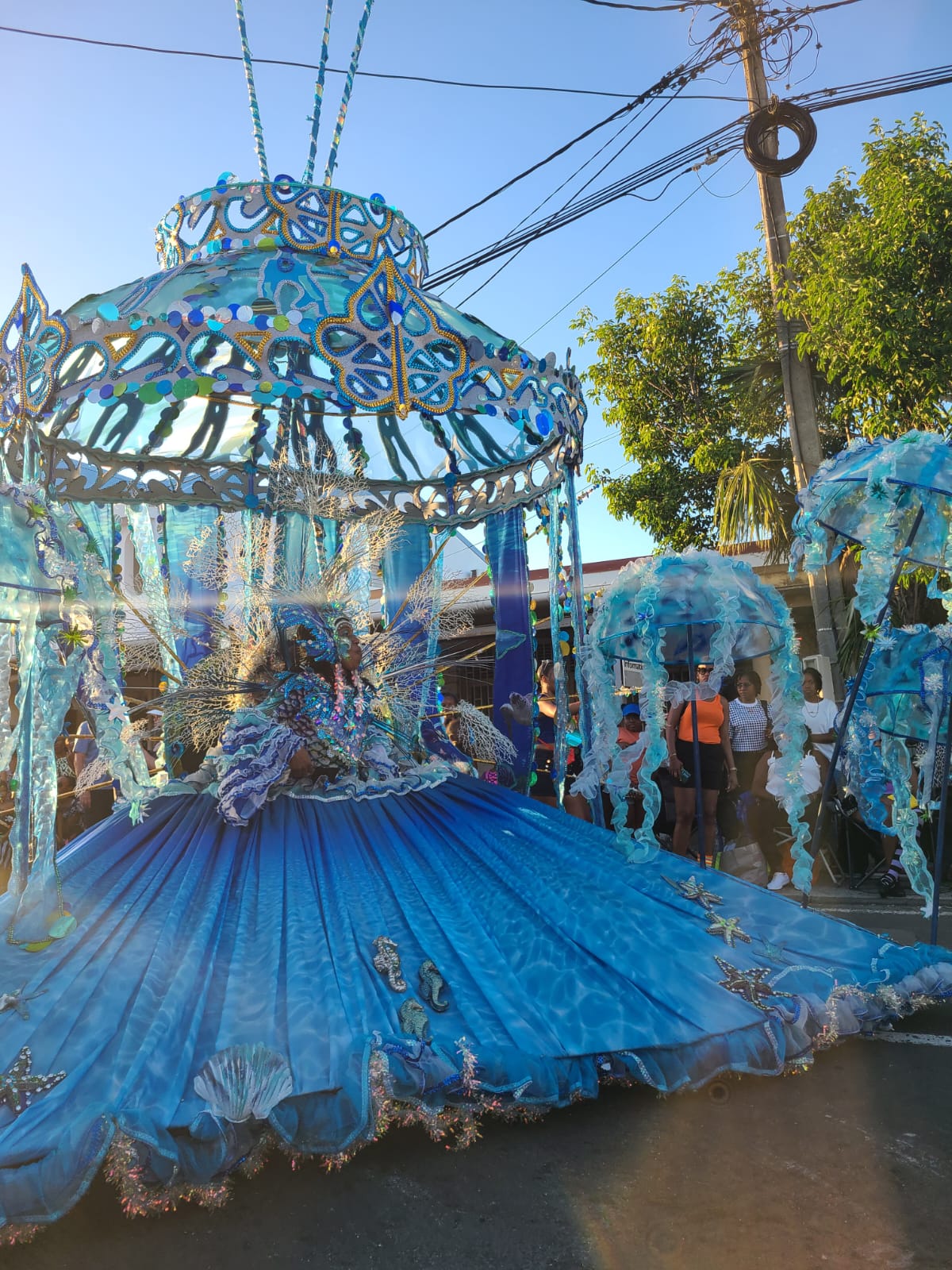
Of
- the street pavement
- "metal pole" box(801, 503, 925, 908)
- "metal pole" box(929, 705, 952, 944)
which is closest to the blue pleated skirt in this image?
the street pavement

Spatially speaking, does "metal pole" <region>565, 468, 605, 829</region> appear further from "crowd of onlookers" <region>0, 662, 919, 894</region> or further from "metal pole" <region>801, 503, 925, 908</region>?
"metal pole" <region>801, 503, 925, 908</region>

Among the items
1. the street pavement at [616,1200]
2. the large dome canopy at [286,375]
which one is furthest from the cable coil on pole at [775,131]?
the street pavement at [616,1200]

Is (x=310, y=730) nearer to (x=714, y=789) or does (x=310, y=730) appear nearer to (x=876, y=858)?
(x=714, y=789)

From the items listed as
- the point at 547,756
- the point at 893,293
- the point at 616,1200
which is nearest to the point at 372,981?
the point at 616,1200

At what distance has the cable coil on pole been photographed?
909 cm

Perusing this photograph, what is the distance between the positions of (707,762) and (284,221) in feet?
14.3

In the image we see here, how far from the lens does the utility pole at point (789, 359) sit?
8859 millimetres

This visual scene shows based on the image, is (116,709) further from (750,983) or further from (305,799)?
(750,983)

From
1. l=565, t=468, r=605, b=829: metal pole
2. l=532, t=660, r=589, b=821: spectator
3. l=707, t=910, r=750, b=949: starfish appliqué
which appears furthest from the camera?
l=532, t=660, r=589, b=821: spectator

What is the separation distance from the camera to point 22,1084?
2.55m

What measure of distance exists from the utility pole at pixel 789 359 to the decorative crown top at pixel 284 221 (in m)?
5.23

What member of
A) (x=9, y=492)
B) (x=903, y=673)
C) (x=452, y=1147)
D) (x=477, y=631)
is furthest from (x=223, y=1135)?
(x=477, y=631)

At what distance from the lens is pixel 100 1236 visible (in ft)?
7.72

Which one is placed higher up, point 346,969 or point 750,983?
point 346,969
